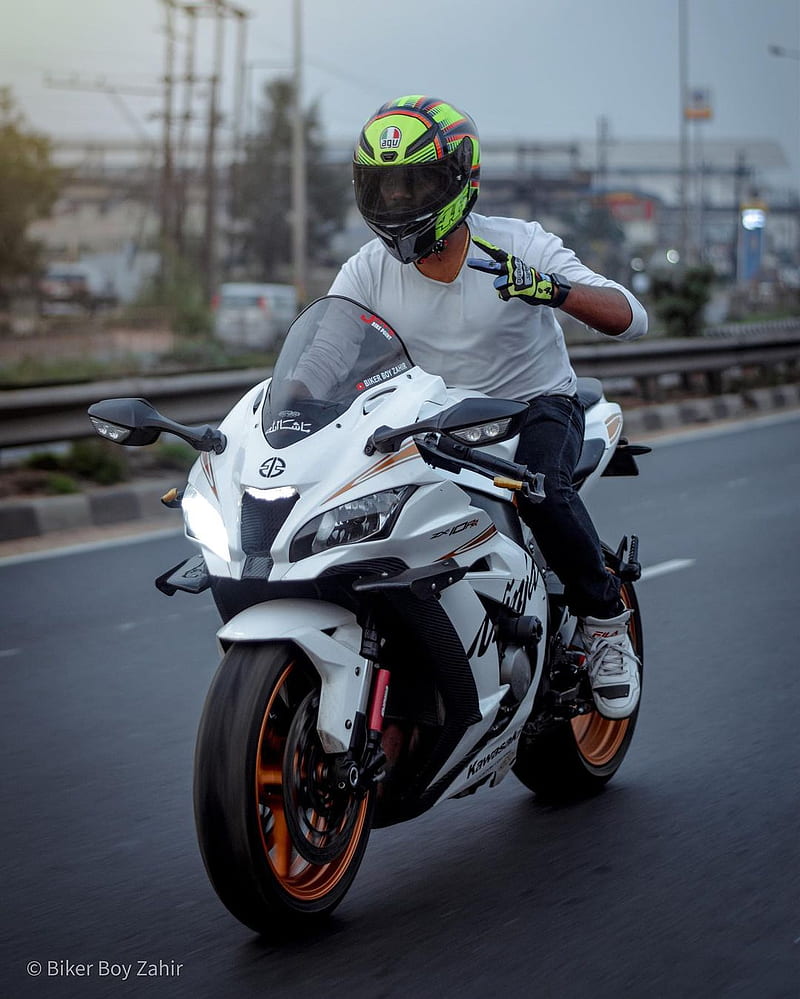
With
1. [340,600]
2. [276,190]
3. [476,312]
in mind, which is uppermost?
[276,190]

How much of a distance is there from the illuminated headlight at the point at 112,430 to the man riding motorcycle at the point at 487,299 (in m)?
0.69

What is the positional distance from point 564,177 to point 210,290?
146 ft

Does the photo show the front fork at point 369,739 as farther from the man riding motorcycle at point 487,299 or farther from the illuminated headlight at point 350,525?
the man riding motorcycle at point 487,299

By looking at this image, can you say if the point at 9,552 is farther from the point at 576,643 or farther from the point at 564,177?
the point at 564,177

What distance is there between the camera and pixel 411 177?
4.08 metres

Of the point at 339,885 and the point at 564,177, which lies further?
the point at 564,177

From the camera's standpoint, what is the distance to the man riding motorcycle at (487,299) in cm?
409

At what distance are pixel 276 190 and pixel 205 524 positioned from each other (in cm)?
8012

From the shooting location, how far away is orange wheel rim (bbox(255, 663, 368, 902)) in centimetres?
357

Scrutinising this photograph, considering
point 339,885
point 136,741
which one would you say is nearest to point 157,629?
point 136,741

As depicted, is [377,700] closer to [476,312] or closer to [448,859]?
[448,859]

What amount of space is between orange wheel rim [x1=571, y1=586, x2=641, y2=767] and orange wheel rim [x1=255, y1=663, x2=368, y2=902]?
1.43m

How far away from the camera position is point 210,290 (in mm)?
48844

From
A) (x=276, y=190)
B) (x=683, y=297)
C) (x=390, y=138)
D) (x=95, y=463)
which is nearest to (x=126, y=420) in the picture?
(x=390, y=138)
